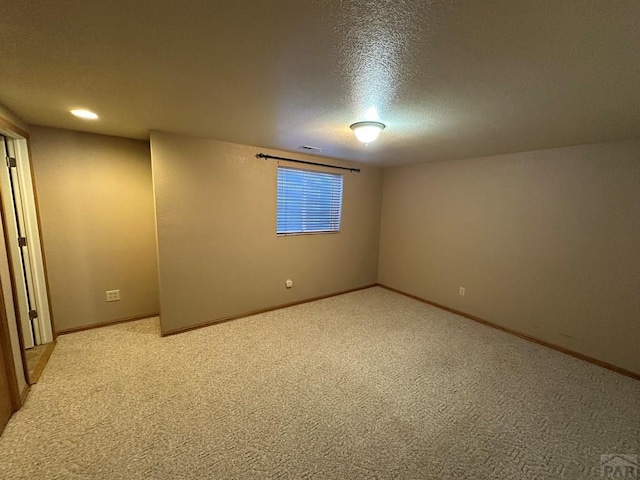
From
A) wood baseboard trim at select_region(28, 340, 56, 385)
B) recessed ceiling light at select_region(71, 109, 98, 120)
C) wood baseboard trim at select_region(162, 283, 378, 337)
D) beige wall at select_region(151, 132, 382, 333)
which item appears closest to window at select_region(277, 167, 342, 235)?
beige wall at select_region(151, 132, 382, 333)

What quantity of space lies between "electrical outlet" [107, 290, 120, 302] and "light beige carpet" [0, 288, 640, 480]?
325mm

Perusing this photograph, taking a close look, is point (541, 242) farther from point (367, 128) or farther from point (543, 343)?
point (367, 128)

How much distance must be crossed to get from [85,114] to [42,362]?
2187 millimetres

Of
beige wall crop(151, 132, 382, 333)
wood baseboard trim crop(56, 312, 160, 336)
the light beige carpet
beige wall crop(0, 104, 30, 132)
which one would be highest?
beige wall crop(0, 104, 30, 132)

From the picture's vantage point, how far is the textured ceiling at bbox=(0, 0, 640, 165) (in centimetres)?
92

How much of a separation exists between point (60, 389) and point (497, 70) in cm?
356

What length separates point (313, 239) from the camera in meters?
3.89

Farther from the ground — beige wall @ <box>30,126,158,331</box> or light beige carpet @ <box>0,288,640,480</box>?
beige wall @ <box>30,126,158,331</box>

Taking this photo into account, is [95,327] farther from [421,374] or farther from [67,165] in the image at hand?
[421,374]

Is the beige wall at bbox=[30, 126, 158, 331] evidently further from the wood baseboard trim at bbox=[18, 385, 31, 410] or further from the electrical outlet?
the wood baseboard trim at bbox=[18, 385, 31, 410]

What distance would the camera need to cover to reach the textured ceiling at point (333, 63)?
92cm

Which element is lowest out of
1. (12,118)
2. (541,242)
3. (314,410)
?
(314,410)

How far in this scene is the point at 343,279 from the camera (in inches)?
171

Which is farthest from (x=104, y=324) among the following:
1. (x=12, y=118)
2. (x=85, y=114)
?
(x=85, y=114)
